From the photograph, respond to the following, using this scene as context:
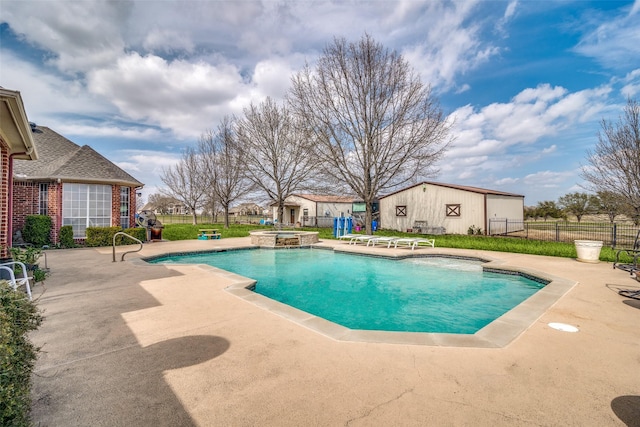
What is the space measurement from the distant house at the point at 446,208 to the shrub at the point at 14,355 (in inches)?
884

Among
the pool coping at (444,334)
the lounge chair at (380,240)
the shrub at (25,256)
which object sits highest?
the shrub at (25,256)

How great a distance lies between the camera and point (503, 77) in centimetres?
1730

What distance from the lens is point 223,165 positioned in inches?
1151

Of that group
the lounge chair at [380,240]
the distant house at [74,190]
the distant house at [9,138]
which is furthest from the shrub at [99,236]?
the lounge chair at [380,240]

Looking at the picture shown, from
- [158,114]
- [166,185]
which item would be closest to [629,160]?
[158,114]

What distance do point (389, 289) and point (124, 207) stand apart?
15184 mm

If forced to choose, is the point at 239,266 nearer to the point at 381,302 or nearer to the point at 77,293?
the point at 77,293

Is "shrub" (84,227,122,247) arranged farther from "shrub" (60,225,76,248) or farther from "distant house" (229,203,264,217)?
"distant house" (229,203,264,217)

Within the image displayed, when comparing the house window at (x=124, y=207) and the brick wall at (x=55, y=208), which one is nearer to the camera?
the brick wall at (x=55, y=208)

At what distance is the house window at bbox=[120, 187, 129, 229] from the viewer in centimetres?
1552

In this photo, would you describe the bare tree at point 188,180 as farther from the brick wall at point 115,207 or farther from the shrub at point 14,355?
the shrub at point 14,355

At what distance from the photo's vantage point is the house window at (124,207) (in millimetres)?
15516

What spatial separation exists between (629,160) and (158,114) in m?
28.4

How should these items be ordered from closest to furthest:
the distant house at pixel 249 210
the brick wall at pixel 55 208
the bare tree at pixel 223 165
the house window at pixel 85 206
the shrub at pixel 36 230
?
the shrub at pixel 36 230 < the brick wall at pixel 55 208 < the house window at pixel 85 206 < the bare tree at pixel 223 165 < the distant house at pixel 249 210
